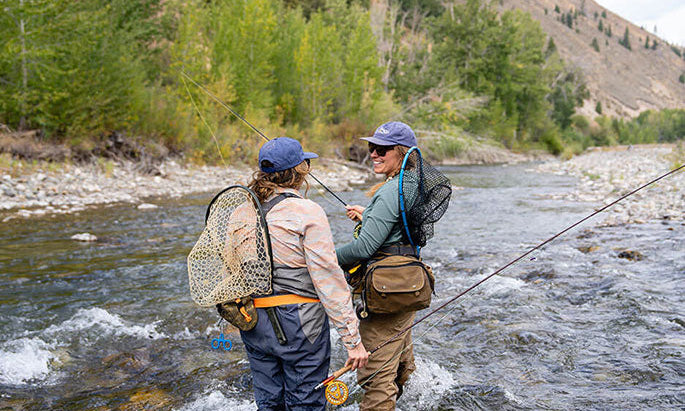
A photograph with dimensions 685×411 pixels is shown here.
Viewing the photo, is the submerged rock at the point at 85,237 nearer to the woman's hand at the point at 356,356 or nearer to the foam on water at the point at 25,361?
the foam on water at the point at 25,361

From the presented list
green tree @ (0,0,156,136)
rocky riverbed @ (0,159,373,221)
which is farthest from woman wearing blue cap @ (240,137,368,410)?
green tree @ (0,0,156,136)

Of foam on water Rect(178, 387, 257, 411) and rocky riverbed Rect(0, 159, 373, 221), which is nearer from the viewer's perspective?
foam on water Rect(178, 387, 257, 411)

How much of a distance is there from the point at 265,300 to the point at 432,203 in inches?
44.8

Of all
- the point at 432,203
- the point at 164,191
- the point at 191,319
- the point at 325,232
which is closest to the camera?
the point at 325,232

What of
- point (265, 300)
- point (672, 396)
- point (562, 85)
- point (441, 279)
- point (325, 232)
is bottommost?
point (441, 279)

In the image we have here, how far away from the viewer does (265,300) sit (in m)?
2.60

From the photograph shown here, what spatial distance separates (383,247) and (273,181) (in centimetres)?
79

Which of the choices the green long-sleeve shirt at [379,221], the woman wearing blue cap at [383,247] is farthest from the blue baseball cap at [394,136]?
the green long-sleeve shirt at [379,221]

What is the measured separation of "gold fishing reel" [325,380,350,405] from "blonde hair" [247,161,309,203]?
109 centimetres

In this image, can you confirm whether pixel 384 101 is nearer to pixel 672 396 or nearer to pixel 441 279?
pixel 441 279

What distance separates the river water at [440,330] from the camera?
396 cm

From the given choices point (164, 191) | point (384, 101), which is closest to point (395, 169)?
point (164, 191)

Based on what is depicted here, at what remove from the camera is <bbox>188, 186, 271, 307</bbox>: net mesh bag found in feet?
8.36

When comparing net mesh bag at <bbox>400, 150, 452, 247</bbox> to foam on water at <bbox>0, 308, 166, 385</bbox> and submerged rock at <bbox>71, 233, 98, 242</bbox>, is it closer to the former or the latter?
foam on water at <bbox>0, 308, 166, 385</bbox>
